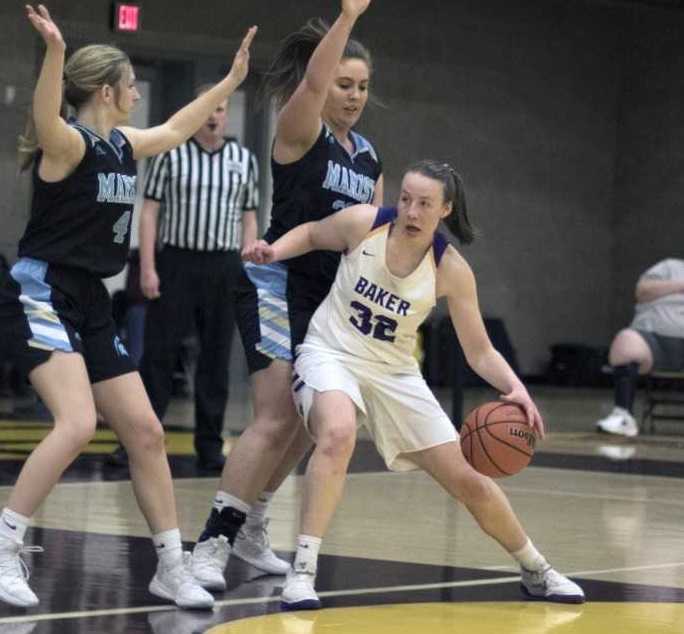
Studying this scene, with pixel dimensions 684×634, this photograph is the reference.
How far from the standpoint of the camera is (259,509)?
23.4ft

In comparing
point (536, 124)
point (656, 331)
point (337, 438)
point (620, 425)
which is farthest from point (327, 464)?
point (536, 124)

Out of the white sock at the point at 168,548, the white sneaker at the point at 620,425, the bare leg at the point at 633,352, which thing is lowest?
the white sock at the point at 168,548

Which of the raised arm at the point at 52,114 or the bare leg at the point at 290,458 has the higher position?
the raised arm at the point at 52,114

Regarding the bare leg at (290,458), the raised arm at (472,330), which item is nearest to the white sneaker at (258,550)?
the bare leg at (290,458)

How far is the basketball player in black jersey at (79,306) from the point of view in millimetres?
6129

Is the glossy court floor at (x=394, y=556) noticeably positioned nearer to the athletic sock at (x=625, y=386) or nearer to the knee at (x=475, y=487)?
the knee at (x=475, y=487)

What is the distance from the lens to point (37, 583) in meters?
6.46

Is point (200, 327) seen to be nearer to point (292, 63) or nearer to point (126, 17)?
point (292, 63)

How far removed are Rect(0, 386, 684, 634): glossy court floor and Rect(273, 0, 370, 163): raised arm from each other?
157 cm

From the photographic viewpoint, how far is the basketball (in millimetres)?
6430

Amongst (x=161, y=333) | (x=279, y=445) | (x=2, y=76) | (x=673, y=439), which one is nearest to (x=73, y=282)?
(x=279, y=445)

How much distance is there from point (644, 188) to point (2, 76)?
9.01 metres

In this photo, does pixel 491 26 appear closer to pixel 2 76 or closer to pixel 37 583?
pixel 2 76

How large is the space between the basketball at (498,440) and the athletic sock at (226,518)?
850 mm
